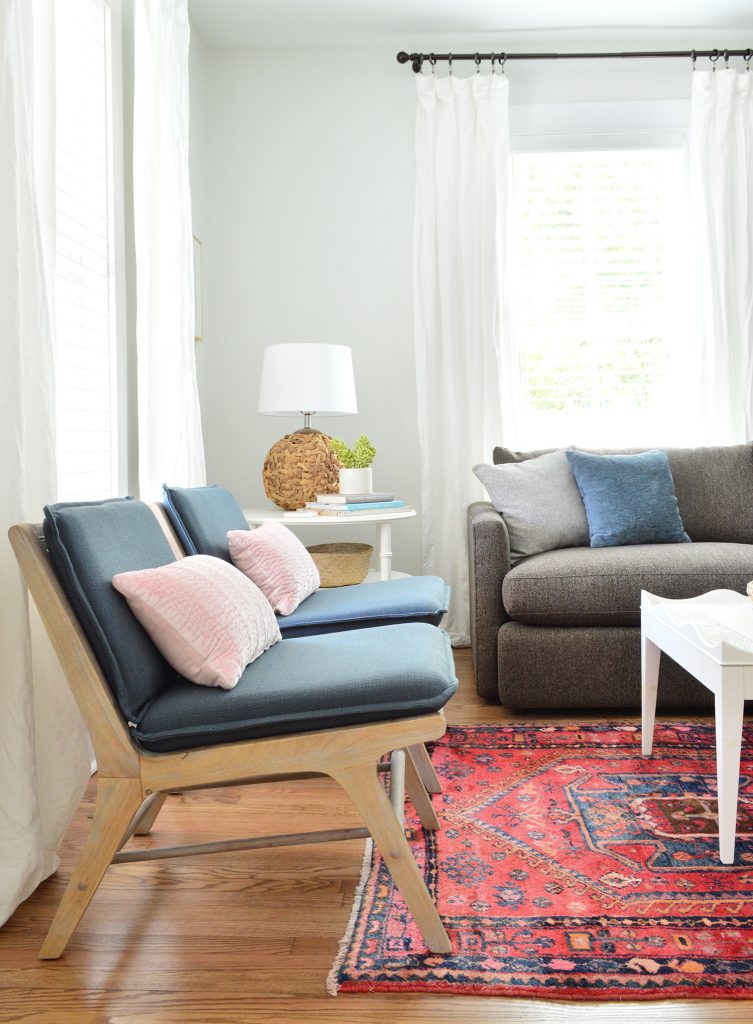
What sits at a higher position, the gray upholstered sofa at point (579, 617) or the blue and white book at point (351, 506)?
the blue and white book at point (351, 506)

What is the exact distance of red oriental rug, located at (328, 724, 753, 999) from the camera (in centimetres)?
139

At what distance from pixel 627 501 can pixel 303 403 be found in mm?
1275

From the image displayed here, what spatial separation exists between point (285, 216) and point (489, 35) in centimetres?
124

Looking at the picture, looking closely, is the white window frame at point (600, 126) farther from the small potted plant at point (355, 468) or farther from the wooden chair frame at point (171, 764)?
the wooden chair frame at point (171, 764)

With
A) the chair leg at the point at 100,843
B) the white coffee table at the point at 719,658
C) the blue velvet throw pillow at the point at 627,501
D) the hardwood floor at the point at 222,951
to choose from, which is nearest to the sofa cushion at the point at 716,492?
the blue velvet throw pillow at the point at 627,501

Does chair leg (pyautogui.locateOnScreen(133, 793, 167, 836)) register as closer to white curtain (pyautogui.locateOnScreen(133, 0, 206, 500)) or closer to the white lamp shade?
white curtain (pyautogui.locateOnScreen(133, 0, 206, 500))

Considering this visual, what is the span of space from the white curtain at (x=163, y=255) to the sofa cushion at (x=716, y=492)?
6.25 feet

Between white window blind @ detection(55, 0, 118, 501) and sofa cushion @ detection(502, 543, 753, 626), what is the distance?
1.37 meters

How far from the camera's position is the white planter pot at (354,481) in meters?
3.22

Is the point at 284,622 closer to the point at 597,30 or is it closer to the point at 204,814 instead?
the point at 204,814

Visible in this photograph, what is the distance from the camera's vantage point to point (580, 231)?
402 cm

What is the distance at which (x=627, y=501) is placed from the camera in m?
3.20

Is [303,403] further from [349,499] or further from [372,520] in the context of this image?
[372,520]

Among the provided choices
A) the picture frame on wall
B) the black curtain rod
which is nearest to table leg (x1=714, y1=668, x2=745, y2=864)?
the picture frame on wall
